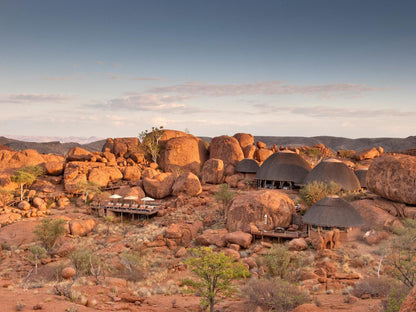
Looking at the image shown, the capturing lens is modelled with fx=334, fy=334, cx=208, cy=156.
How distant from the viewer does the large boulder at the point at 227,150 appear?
159ft

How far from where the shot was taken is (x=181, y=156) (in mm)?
49781

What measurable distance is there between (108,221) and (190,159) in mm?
19061

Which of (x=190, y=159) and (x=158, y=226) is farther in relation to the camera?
(x=190, y=159)

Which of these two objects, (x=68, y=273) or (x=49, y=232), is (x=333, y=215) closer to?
(x=68, y=273)

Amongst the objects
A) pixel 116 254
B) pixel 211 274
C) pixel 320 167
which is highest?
pixel 320 167

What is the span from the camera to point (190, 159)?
49.9m

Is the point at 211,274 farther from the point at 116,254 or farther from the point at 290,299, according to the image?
the point at 116,254

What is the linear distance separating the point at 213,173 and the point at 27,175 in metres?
Result: 22.3

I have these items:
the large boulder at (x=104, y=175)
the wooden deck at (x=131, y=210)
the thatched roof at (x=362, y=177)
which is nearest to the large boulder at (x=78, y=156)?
the large boulder at (x=104, y=175)

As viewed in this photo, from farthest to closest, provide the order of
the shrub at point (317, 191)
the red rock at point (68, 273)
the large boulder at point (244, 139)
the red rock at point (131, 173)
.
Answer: the large boulder at point (244, 139) → the red rock at point (131, 173) → the shrub at point (317, 191) → the red rock at point (68, 273)

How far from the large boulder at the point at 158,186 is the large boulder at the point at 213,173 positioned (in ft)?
15.3

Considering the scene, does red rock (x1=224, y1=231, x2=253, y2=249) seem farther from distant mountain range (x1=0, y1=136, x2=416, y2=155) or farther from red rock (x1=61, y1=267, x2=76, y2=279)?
distant mountain range (x1=0, y1=136, x2=416, y2=155)

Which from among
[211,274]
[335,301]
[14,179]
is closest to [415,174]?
[335,301]

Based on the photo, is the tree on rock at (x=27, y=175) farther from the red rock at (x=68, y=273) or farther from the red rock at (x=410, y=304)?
the red rock at (x=410, y=304)
